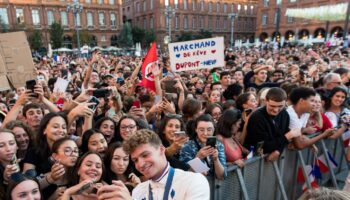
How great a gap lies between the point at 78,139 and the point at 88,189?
152 centimetres

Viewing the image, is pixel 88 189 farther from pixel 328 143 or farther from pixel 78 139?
pixel 328 143

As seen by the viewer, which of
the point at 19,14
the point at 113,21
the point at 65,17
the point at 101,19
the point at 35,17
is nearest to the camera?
the point at 19,14

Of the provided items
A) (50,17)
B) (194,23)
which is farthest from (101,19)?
(194,23)

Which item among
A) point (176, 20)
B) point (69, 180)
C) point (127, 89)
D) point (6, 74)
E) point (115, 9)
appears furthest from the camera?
point (176, 20)

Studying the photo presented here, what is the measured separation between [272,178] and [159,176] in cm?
243

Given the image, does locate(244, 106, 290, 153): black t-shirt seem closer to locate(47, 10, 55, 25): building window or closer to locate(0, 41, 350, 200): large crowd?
locate(0, 41, 350, 200): large crowd

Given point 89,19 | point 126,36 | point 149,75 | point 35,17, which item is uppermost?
point 35,17

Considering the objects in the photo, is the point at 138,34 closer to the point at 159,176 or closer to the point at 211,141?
the point at 211,141

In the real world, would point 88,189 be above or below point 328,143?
above

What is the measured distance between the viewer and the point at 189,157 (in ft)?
10.6

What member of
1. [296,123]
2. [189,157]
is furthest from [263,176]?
[189,157]

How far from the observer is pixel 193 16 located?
65312 mm

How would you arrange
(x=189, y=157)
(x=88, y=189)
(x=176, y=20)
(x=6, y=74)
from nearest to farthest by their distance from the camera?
(x=88, y=189), (x=189, y=157), (x=6, y=74), (x=176, y=20)

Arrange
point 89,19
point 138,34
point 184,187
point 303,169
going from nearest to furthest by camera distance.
→ 1. point 184,187
2. point 303,169
3. point 138,34
4. point 89,19
